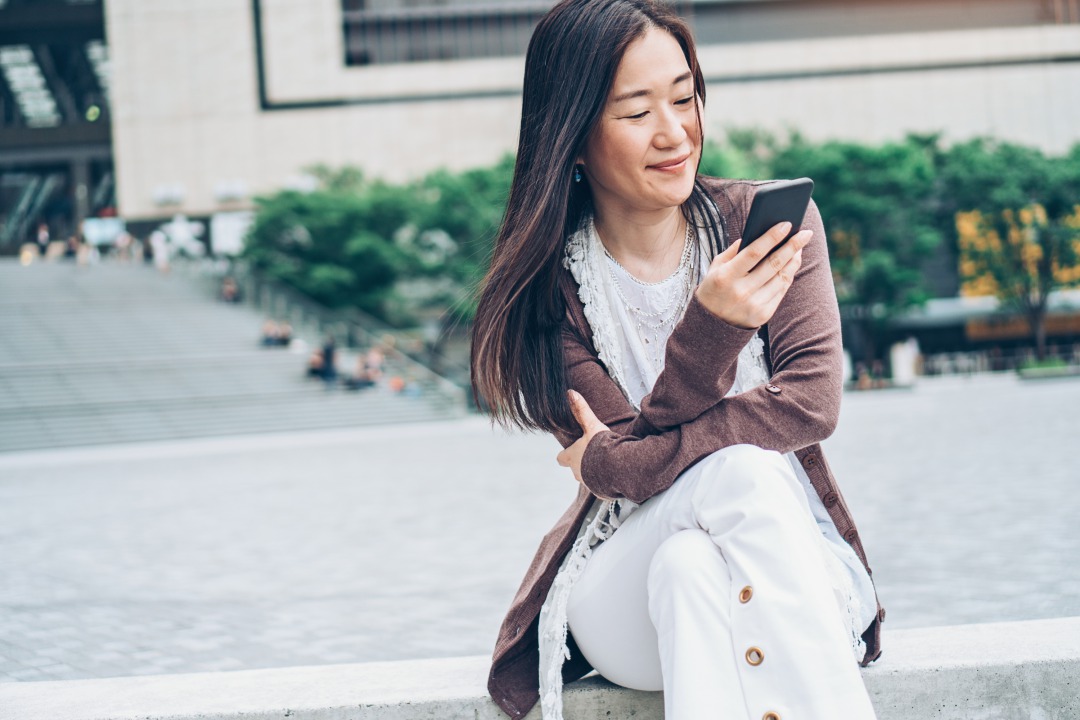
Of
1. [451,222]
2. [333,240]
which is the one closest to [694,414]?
[451,222]

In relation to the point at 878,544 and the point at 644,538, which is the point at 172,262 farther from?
the point at 644,538

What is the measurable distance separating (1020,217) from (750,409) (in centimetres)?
3447

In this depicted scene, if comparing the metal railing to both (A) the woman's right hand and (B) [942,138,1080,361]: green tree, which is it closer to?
(B) [942,138,1080,361]: green tree

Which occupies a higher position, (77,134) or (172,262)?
(77,134)

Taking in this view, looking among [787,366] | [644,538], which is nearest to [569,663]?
[644,538]

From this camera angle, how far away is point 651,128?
2.07 metres

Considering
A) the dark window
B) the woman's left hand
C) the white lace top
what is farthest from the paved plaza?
the dark window

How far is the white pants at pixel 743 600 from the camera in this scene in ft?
5.23

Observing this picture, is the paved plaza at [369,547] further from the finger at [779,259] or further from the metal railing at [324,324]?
the metal railing at [324,324]

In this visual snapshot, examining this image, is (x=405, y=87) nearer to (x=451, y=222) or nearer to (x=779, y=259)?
(x=451, y=222)

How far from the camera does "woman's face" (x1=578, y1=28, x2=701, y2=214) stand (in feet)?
6.71

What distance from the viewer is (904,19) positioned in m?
45.8

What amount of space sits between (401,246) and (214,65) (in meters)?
16.1

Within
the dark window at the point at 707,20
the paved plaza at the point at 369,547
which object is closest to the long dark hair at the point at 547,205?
the paved plaza at the point at 369,547
